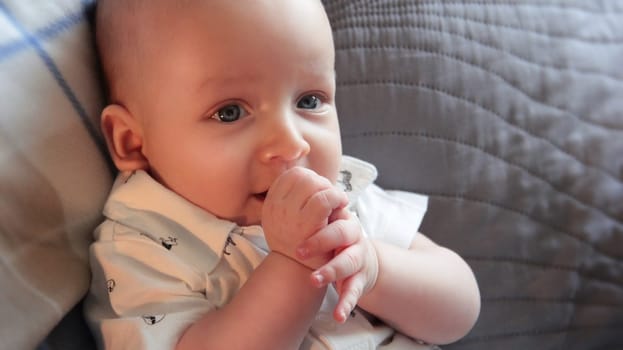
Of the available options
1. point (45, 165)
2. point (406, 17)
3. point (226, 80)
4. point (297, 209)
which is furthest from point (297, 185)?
point (406, 17)

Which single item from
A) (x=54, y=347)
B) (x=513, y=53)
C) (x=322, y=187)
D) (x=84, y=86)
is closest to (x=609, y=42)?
(x=513, y=53)

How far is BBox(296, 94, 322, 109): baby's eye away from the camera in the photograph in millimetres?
706

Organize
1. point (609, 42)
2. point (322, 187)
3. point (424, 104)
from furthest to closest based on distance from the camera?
point (609, 42) < point (424, 104) < point (322, 187)

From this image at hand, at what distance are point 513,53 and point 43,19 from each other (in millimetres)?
639

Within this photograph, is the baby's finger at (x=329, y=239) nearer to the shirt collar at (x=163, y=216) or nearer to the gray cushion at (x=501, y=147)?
the shirt collar at (x=163, y=216)

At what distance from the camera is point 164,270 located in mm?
653

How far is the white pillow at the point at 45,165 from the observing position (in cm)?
58

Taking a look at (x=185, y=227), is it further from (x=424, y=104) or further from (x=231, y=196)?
(x=424, y=104)

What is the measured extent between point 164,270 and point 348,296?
7.7 inches

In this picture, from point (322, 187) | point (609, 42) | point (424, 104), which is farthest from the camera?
point (609, 42)

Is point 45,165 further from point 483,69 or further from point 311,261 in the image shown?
point 483,69

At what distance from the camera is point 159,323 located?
62cm

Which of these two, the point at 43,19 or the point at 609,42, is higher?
the point at 43,19

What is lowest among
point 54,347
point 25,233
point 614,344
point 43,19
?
point 614,344
